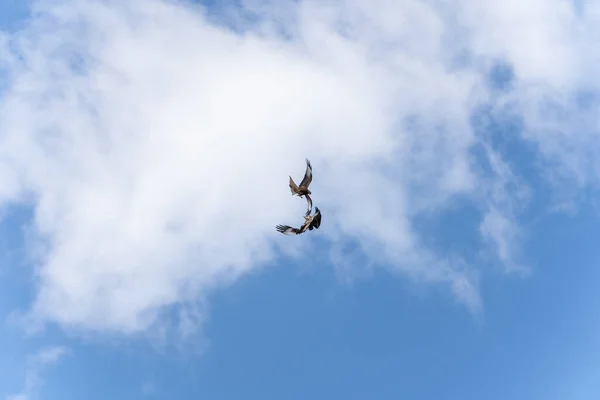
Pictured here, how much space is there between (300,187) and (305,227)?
413 cm

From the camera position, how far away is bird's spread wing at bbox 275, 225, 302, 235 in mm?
78938

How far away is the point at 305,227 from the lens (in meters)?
78.7

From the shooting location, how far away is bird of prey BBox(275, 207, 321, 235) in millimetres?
78375

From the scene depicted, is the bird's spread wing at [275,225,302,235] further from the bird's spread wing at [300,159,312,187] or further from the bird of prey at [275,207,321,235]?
the bird's spread wing at [300,159,312,187]

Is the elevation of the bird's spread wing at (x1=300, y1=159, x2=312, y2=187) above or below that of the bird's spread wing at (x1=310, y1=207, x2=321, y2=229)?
above

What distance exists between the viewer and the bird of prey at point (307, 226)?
78375 millimetres

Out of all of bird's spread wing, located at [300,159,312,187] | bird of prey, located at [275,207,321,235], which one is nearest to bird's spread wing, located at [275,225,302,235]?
bird of prey, located at [275,207,321,235]

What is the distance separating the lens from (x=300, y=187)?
7875 cm

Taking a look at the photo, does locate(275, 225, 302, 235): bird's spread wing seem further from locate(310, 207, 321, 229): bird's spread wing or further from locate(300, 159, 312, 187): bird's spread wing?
locate(300, 159, 312, 187): bird's spread wing

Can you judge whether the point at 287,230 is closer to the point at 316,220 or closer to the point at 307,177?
the point at 316,220

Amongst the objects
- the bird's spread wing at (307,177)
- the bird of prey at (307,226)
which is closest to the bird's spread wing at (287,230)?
the bird of prey at (307,226)

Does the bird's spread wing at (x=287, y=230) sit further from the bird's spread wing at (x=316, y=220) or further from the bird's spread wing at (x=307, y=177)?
the bird's spread wing at (x=307, y=177)

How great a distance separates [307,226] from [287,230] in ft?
7.20

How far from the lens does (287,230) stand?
7931 cm
